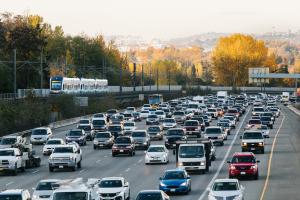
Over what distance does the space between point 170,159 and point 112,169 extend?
24.0 ft

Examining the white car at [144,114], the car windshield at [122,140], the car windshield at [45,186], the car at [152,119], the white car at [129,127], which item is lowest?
the white car at [144,114]

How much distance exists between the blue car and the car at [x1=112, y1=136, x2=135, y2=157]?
23703 millimetres

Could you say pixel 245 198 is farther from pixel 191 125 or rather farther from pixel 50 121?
pixel 50 121

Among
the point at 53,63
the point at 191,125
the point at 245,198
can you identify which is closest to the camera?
the point at 245,198

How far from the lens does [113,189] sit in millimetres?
37781

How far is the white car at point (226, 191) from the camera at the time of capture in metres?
35.9

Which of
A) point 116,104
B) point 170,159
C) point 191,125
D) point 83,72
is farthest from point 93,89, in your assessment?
point 170,159

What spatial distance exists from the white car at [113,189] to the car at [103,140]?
3356cm

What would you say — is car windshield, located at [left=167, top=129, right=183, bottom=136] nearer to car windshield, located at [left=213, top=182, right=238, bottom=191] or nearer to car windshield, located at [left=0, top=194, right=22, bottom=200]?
car windshield, located at [left=213, top=182, right=238, bottom=191]

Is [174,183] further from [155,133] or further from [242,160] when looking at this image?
[155,133]

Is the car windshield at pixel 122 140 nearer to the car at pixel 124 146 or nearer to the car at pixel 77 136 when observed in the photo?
the car at pixel 124 146

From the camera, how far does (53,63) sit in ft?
542

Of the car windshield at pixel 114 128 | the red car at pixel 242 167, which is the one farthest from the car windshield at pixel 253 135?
the car windshield at pixel 114 128

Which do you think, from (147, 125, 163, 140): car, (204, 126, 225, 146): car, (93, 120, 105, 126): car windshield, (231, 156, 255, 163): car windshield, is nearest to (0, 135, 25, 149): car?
(204, 126, 225, 146): car
